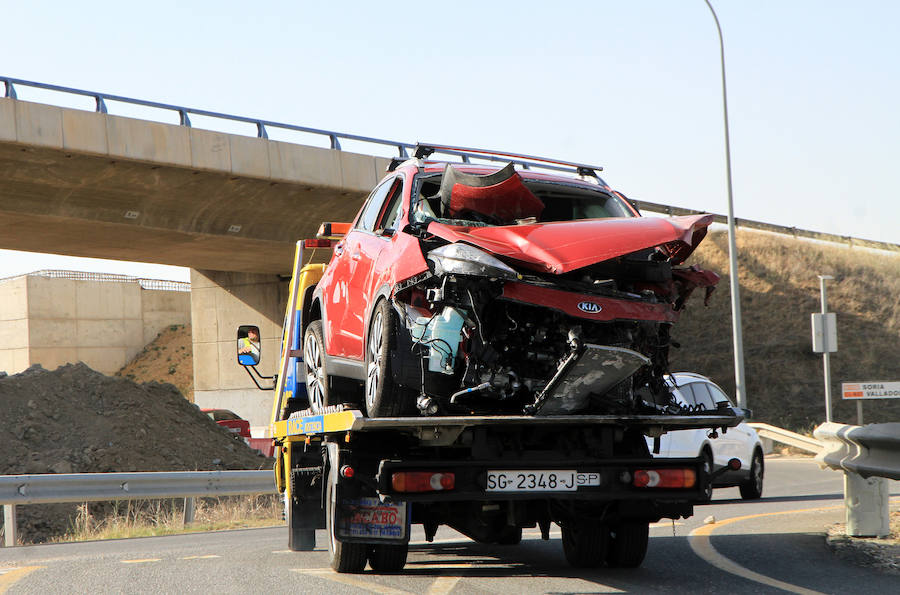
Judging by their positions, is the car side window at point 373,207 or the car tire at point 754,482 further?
the car tire at point 754,482

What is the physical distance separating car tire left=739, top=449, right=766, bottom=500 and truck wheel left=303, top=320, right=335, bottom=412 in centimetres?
806

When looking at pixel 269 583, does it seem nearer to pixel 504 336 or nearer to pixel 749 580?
pixel 504 336

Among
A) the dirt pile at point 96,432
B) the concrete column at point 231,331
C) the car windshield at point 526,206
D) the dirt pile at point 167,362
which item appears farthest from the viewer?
the dirt pile at point 167,362

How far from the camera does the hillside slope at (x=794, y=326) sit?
3569 cm

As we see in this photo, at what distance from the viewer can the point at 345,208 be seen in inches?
1241

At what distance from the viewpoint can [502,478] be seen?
21.5 ft

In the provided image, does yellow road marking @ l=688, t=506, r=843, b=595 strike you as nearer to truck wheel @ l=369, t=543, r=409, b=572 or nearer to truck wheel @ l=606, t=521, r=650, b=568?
truck wheel @ l=606, t=521, r=650, b=568

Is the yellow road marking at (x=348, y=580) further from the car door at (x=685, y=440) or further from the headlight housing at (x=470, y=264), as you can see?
the car door at (x=685, y=440)

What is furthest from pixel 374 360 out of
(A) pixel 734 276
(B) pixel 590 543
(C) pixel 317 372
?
→ (A) pixel 734 276

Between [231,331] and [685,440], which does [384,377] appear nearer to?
[685,440]

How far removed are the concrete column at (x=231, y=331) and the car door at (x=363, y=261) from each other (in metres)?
32.6

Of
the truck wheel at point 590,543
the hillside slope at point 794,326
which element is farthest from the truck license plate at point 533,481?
the hillside slope at point 794,326

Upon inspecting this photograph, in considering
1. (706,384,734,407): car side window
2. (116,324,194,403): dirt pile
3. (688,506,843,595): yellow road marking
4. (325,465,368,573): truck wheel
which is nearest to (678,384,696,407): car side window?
(706,384,734,407): car side window

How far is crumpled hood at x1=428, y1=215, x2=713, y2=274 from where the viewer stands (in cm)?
614
